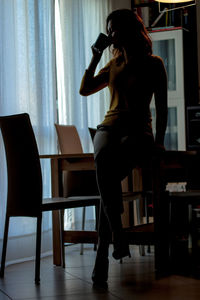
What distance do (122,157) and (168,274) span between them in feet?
2.56

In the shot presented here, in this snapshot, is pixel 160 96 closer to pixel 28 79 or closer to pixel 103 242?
pixel 103 242

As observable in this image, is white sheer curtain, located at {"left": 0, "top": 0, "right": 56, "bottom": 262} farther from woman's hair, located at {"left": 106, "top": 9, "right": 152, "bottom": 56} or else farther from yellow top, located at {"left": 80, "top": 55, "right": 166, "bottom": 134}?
woman's hair, located at {"left": 106, "top": 9, "right": 152, "bottom": 56}

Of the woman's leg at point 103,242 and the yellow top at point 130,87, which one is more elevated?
the yellow top at point 130,87

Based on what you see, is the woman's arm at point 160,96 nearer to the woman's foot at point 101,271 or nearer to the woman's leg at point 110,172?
the woman's leg at point 110,172

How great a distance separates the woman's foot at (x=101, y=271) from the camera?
253cm

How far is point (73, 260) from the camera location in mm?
3488

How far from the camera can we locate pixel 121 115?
2477 mm

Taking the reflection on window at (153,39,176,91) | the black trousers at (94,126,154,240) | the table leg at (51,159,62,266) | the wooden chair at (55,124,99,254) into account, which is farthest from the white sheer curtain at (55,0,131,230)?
the black trousers at (94,126,154,240)

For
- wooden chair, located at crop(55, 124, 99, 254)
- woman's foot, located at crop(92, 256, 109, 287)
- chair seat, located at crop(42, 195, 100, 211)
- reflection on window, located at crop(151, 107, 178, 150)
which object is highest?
reflection on window, located at crop(151, 107, 178, 150)

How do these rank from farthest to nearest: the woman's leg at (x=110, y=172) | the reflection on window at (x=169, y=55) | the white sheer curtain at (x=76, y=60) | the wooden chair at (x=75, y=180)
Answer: the reflection on window at (x=169, y=55) < the white sheer curtain at (x=76, y=60) < the wooden chair at (x=75, y=180) < the woman's leg at (x=110, y=172)

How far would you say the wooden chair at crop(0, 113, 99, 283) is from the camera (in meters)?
2.83

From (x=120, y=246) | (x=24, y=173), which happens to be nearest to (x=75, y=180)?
(x=24, y=173)

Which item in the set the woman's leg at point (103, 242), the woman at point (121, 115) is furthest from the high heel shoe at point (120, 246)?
the woman's leg at point (103, 242)

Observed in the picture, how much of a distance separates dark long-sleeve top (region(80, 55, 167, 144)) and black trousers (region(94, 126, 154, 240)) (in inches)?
2.1
